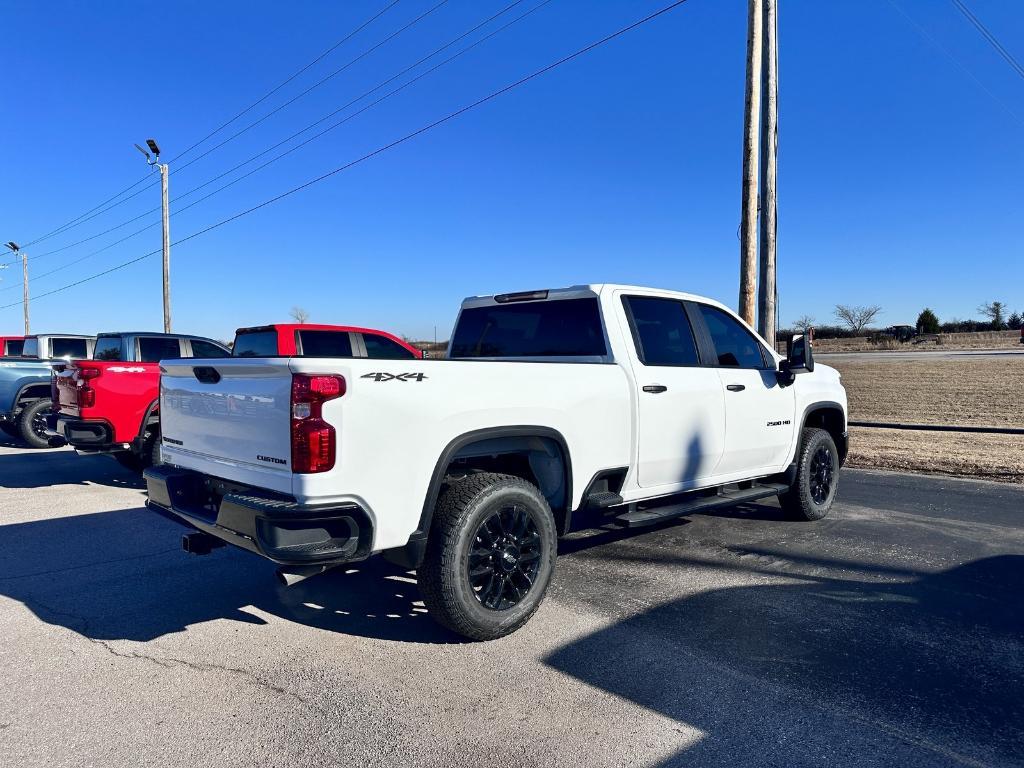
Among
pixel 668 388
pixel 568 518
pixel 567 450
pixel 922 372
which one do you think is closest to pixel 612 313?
pixel 668 388

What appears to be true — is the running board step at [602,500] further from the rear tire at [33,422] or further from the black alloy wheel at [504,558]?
the rear tire at [33,422]

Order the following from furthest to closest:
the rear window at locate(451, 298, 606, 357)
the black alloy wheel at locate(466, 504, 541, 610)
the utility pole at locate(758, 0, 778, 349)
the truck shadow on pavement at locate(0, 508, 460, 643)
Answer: the utility pole at locate(758, 0, 778, 349) < the rear window at locate(451, 298, 606, 357) < the truck shadow on pavement at locate(0, 508, 460, 643) < the black alloy wheel at locate(466, 504, 541, 610)

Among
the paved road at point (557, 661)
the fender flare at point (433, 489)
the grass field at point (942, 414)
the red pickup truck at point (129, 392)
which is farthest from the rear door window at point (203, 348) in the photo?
the grass field at point (942, 414)

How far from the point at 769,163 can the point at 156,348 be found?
880 cm

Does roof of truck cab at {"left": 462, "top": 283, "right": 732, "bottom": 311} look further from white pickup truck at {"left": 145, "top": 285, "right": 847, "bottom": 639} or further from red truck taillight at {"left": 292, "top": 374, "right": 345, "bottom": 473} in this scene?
red truck taillight at {"left": 292, "top": 374, "right": 345, "bottom": 473}

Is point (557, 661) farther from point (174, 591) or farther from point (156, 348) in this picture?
point (156, 348)

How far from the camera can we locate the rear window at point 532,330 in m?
5.01

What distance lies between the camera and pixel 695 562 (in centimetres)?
526

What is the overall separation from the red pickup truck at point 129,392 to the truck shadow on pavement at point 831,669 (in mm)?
5521

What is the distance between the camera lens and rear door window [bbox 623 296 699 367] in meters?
5.02

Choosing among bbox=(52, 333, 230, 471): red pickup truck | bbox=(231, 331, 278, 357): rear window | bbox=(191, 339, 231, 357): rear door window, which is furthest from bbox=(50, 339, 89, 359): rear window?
bbox=(231, 331, 278, 357): rear window

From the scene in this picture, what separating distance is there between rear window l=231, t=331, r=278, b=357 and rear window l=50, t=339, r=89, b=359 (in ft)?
22.2

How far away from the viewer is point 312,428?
3.24 metres

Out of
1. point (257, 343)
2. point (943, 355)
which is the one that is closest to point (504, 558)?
point (257, 343)
